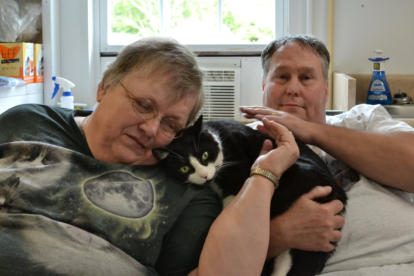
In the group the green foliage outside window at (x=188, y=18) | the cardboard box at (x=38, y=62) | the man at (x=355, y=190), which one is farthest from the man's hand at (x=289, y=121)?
the green foliage outside window at (x=188, y=18)

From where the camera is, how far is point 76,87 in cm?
252

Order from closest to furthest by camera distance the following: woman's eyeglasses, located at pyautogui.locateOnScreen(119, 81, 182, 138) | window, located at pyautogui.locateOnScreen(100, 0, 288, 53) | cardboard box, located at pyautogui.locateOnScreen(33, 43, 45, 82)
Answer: woman's eyeglasses, located at pyautogui.locateOnScreen(119, 81, 182, 138)
cardboard box, located at pyautogui.locateOnScreen(33, 43, 45, 82)
window, located at pyautogui.locateOnScreen(100, 0, 288, 53)

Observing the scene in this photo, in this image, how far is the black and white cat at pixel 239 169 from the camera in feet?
3.51

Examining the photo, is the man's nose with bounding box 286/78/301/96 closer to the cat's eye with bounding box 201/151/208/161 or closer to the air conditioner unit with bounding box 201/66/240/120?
the cat's eye with bounding box 201/151/208/161

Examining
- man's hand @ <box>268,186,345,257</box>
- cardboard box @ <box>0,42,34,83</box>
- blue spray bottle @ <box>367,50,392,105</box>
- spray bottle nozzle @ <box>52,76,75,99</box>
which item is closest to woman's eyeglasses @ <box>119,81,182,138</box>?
man's hand @ <box>268,186,345,257</box>

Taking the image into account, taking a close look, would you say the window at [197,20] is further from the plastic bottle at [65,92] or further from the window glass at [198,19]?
the plastic bottle at [65,92]

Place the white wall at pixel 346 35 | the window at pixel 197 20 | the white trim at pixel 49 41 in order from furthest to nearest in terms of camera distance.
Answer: the window at pixel 197 20
the white wall at pixel 346 35
the white trim at pixel 49 41

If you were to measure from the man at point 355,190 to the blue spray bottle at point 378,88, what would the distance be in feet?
2.79

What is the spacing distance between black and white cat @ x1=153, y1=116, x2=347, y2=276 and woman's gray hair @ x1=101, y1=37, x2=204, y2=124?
0.15 metres

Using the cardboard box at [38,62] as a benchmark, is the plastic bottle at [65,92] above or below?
below

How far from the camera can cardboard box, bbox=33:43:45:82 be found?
7.23ft

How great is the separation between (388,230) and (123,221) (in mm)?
770

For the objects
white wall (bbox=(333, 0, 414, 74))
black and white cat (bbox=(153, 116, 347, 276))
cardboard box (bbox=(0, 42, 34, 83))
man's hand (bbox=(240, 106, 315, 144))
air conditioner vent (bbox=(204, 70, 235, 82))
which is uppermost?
white wall (bbox=(333, 0, 414, 74))

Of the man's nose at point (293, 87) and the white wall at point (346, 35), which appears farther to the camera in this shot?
the white wall at point (346, 35)
